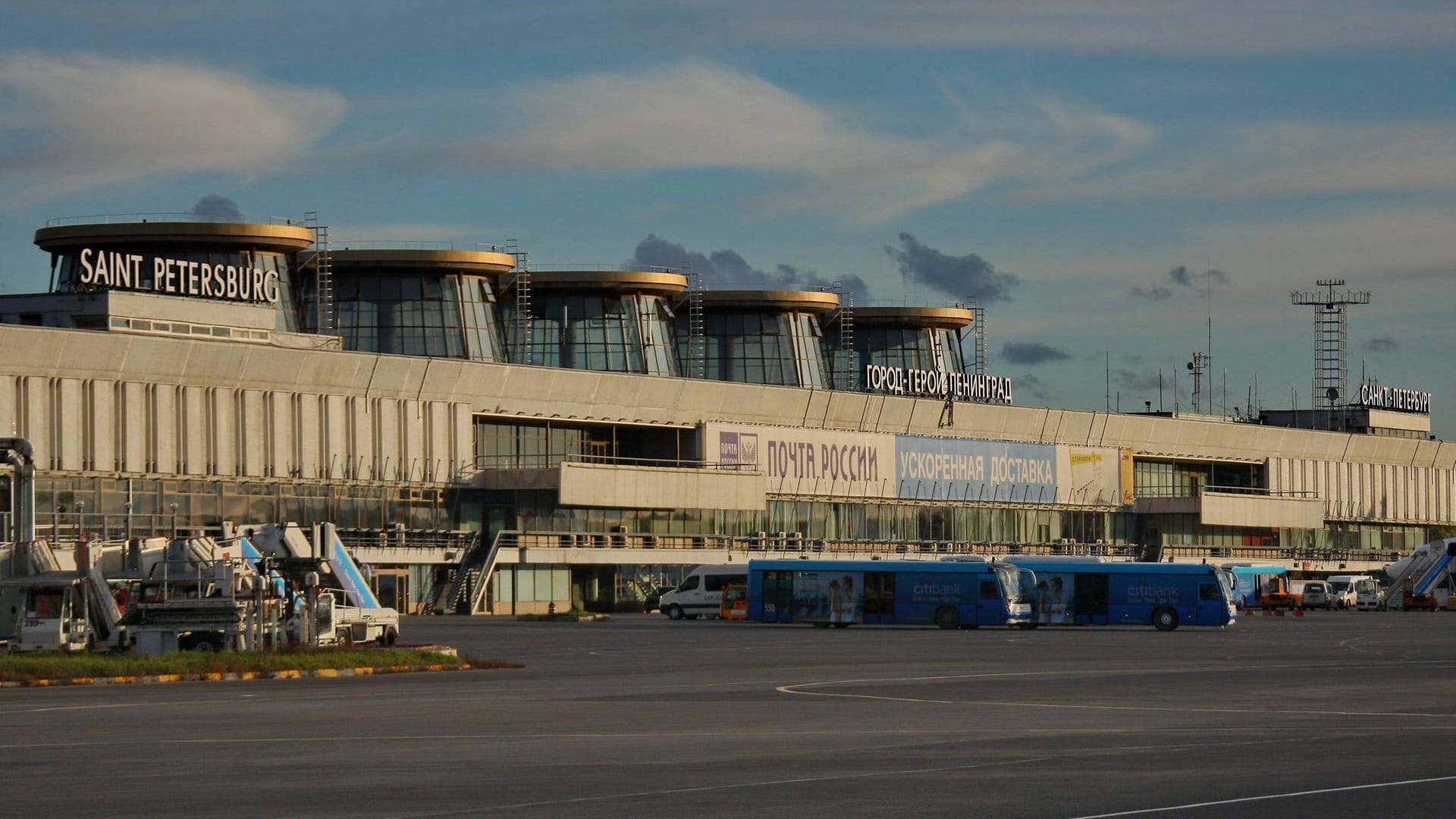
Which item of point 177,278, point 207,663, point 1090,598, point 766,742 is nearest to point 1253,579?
point 1090,598

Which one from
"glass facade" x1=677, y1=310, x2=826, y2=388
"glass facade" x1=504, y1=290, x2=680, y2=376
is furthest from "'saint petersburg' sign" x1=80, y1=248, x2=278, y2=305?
"glass facade" x1=677, y1=310, x2=826, y2=388

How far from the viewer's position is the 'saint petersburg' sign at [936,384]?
131500 mm

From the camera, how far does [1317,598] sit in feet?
386

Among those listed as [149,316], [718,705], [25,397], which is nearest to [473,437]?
[149,316]

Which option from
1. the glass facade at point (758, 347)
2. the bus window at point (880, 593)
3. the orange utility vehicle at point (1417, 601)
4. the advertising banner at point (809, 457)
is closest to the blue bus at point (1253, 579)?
the orange utility vehicle at point (1417, 601)

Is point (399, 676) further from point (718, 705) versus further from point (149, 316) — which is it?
point (149, 316)

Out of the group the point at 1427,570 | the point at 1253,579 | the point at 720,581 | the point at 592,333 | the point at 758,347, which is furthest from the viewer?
the point at 758,347

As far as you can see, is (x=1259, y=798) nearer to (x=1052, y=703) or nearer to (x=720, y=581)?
(x=1052, y=703)

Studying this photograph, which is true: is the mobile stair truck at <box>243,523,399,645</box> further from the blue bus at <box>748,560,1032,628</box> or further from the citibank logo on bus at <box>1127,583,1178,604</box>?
the citibank logo on bus at <box>1127,583,1178,604</box>

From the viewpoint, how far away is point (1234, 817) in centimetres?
1667

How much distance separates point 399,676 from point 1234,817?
1056 inches

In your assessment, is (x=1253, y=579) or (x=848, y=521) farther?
(x=1253, y=579)

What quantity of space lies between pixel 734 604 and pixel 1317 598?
146ft

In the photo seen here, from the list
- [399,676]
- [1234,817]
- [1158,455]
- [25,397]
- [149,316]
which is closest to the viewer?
[1234,817]
